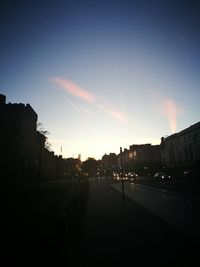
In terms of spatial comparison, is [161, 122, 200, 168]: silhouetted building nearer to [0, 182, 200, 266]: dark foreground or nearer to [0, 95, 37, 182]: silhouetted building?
[0, 95, 37, 182]: silhouetted building

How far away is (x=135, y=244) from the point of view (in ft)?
25.5

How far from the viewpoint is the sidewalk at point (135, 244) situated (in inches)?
249

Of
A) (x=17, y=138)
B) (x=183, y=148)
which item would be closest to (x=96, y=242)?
(x=17, y=138)

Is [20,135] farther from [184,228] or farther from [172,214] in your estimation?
[184,228]

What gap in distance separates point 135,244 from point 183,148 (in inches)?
2768

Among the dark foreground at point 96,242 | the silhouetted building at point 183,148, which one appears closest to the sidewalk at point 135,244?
the dark foreground at point 96,242

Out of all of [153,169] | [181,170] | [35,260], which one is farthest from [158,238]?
[153,169]

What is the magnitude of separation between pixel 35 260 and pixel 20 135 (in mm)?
36715

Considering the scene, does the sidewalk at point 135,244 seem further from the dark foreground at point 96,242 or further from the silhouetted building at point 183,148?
the silhouetted building at point 183,148

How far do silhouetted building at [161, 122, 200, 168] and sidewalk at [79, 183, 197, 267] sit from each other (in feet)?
164

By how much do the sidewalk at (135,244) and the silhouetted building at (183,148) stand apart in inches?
1971

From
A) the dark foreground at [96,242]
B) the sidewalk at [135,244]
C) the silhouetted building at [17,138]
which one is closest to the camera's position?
the dark foreground at [96,242]

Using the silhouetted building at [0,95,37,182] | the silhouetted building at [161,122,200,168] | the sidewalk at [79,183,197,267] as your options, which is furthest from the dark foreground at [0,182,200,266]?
the silhouetted building at [161,122,200,168]

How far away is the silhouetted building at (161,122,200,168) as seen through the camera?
65500 millimetres
